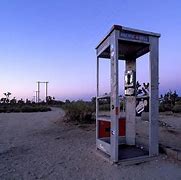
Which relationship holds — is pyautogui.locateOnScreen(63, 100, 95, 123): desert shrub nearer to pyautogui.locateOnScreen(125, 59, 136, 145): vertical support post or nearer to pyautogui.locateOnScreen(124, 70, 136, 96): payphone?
pyautogui.locateOnScreen(125, 59, 136, 145): vertical support post

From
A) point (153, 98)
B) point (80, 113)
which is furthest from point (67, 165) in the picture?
point (80, 113)

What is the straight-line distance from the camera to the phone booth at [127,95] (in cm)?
609

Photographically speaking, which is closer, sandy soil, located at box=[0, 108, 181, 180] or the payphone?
sandy soil, located at box=[0, 108, 181, 180]

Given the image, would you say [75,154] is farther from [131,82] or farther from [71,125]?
[71,125]

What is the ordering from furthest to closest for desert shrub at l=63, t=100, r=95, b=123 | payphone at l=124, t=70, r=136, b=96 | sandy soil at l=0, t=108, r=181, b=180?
desert shrub at l=63, t=100, r=95, b=123
payphone at l=124, t=70, r=136, b=96
sandy soil at l=0, t=108, r=181, b=180

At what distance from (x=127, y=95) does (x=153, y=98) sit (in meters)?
1.45

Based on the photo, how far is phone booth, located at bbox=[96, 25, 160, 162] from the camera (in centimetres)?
609

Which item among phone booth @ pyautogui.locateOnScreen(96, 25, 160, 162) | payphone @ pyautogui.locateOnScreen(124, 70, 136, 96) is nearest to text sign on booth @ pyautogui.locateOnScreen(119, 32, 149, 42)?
phone booth @ pyautogui.locateOnScreen(96, 25, 160, 162)

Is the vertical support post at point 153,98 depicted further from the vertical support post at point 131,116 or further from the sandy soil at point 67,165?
the vertical support post at point 131,116

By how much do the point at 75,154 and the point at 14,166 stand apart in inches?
68.6

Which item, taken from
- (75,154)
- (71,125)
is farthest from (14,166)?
(71,125)

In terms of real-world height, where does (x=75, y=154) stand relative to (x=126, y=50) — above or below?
below

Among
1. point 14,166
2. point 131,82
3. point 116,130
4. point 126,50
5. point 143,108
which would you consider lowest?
point 14,166

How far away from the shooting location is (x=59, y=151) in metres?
7.50
